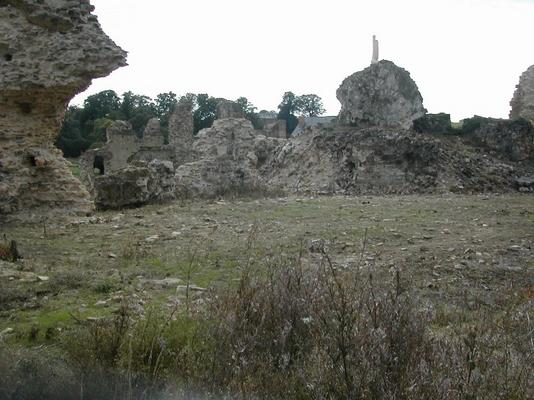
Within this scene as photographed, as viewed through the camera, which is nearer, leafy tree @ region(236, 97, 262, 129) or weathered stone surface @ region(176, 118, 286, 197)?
weathered stone surface @ region(176, 118, 286, 197)

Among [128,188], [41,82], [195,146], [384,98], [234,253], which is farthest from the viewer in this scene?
[384,98]

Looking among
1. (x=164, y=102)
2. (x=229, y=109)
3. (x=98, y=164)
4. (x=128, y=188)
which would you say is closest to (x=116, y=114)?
(x=164, y=102)

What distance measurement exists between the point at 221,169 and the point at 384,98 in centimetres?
750

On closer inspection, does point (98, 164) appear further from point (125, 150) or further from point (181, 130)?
point (181, 130)

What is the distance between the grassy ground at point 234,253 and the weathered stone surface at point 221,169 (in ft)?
13.5

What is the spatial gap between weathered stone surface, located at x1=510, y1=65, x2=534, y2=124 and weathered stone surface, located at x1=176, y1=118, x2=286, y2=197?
1182 cm

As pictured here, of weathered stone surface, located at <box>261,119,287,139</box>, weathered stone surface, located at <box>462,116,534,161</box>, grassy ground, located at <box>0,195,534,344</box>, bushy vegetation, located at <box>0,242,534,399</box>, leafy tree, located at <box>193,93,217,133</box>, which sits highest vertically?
leafy tree, located at <box>193,93,217,133</box>

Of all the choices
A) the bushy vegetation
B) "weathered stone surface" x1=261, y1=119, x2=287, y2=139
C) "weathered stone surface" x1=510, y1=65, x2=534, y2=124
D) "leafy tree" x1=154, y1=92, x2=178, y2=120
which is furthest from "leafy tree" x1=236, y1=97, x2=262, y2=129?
the bushy vegetation

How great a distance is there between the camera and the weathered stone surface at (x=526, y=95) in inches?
895

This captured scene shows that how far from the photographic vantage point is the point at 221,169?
633 inches

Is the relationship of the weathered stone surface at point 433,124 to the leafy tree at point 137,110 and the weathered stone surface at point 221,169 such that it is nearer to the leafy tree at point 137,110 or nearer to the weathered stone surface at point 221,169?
the weathered stone surface at point 221,169

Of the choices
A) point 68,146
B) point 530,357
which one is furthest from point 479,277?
point 68,146

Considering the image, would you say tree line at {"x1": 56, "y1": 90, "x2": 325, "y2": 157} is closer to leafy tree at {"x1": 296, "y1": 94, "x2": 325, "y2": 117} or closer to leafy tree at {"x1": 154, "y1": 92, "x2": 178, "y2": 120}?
leafy tree at {"x1": 154, "y1": 92, "x2": 178, "y2": 120}

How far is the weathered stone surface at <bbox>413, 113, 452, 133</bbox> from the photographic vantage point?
1955 centimetres
